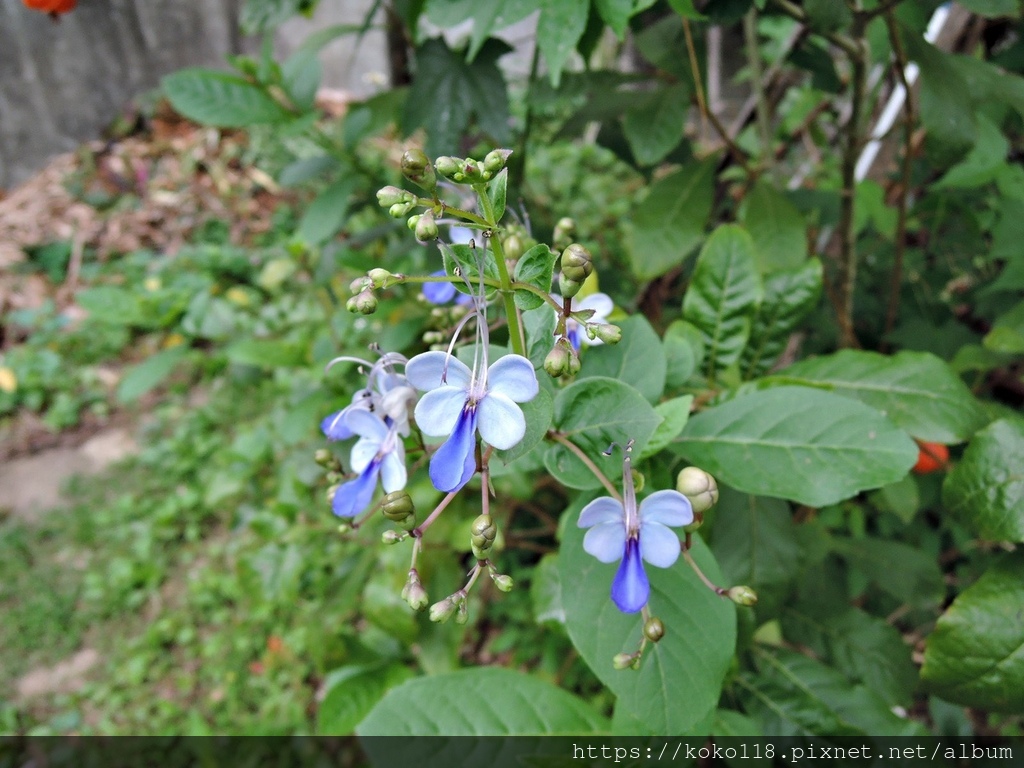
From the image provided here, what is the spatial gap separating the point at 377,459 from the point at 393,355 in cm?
12

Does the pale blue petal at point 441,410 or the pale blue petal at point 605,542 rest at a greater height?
the pale blue petal at point 441,410

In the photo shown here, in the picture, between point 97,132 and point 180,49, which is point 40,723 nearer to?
point 97,132

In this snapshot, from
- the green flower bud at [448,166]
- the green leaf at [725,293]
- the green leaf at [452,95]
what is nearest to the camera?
the green flower bud at [448,166]

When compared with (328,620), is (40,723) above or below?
below

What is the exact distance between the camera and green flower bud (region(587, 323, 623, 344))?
25.8 inches

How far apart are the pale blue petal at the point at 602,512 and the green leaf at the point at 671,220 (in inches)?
27.7

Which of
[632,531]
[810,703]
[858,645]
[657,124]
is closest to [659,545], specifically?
[632,531]

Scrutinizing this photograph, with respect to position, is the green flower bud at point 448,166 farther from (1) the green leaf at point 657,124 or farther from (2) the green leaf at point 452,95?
(2) the green leaf at point 452,95

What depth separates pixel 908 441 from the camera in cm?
82

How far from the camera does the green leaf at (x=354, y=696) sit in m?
1.45

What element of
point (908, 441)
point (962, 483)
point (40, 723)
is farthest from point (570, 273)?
point (40, 723)

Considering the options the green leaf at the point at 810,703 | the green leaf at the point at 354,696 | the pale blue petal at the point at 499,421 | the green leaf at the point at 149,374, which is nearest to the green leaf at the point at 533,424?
the pale blue petal at the point at 499,421

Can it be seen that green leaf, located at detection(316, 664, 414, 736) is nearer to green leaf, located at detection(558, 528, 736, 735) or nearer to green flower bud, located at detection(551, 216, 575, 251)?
green leaf, located at detection(558, 528, 736, 735)

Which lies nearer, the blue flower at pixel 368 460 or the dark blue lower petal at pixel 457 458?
the dark blue lower petal at pixel 457 458
